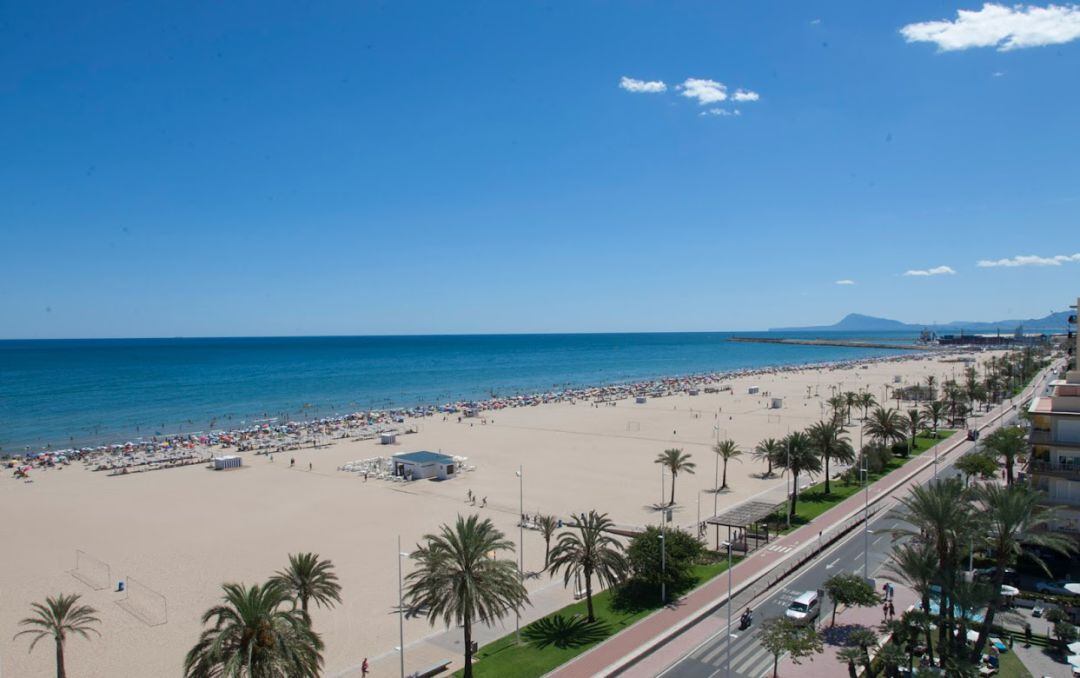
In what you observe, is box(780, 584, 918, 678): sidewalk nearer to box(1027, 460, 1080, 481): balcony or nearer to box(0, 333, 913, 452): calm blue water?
box(1027, 460, 1080, 481): balcony

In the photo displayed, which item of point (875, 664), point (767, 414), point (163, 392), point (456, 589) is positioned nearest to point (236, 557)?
point (456, 589)

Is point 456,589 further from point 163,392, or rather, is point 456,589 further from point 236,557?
point 163,392

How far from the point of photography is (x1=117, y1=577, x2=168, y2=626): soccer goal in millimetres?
25250

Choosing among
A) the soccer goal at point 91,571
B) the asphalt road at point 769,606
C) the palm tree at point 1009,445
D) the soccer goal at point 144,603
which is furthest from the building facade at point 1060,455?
the soccer goal at point 91,571

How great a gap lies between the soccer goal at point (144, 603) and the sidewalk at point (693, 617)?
16058 millimetres

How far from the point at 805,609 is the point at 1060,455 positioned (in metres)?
14.7

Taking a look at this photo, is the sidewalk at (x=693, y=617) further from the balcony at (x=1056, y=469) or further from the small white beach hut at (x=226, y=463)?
the small white beach hut at (x=226, y=463)

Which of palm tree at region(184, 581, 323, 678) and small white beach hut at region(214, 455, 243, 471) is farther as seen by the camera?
small white beach hut at region(214, 455, 243, 471)

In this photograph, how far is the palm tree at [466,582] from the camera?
19.3 m

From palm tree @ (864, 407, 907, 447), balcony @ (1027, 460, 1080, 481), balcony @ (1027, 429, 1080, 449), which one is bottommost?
palm tree @ (864, 407, 907, 447)

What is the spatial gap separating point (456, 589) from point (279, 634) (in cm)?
560

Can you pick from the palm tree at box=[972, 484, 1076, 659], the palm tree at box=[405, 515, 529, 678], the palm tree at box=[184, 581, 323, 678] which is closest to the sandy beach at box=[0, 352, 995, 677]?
the palm tree at box=[405, 515, 529, 678]

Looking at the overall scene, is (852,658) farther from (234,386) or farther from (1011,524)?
(234,386)

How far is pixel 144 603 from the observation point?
26.7m
